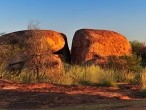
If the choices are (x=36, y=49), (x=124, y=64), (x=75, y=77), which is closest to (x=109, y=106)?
(x=75, y=77)

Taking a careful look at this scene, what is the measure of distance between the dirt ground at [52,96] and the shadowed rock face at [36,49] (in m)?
5.82

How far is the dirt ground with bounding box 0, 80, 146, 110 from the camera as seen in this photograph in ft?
53.9

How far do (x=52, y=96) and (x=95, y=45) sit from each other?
61.5 ft

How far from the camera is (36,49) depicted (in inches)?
1041

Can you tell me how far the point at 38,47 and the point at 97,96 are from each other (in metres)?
8.83

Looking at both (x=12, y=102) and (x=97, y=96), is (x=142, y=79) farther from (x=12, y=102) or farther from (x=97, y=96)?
(x=12, y=102)

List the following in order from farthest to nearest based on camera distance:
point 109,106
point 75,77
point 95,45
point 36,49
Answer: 1. point 95,45
2. point 36,49
3. point 75,77
4. point 109,106

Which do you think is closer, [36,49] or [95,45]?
[36,49]

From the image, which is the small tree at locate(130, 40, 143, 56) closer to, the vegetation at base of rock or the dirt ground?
the vegetation at base of rock

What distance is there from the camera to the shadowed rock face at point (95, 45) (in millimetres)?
35531

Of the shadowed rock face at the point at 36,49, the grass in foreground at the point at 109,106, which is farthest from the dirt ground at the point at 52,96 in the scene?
the shadowed rock face at the point at 36,49

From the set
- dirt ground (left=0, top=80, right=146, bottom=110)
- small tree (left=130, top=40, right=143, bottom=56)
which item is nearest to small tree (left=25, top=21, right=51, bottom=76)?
dirt ground (left=0, top=80, right=146, bottom=110)

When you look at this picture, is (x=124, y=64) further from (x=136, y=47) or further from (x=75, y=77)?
(x=136, y=47)

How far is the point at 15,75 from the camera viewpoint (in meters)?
24.9
